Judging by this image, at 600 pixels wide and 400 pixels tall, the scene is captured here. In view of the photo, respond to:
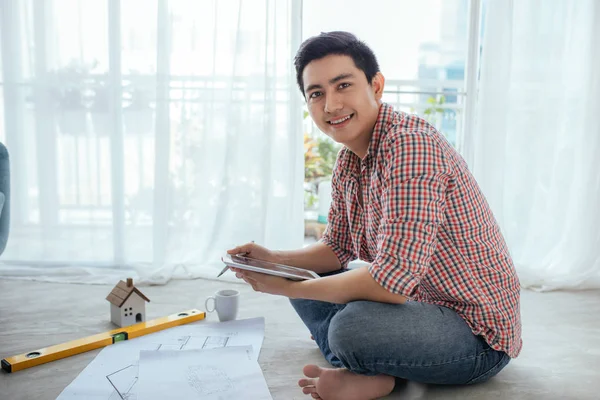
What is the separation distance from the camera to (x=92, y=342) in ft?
5.12

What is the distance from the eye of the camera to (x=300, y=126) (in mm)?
2477

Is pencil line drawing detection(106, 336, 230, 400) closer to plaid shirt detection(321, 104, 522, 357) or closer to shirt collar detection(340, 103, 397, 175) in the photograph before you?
plaid shirt detection(321, 104, 522, 357)

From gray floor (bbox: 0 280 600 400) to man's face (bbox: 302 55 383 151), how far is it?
0.61 metres

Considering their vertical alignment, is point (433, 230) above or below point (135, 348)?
above

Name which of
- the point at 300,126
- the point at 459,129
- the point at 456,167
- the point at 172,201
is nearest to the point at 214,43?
the point at 300,126

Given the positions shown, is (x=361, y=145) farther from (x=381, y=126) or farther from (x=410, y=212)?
(x=410, y=212)

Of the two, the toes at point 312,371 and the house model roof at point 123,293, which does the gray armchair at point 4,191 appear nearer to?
the house model roof at point 123,293

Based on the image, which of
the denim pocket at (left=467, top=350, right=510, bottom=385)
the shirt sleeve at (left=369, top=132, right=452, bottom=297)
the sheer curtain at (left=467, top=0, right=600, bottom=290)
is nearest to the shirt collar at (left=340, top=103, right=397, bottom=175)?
the shirt sleeve at (left=369, top=132, right=452, bottom=297)

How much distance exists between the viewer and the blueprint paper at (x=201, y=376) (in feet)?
4.02

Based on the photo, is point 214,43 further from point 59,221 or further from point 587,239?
point 587,239

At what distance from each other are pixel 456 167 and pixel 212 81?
58.4 inches

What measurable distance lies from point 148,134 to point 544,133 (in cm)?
171

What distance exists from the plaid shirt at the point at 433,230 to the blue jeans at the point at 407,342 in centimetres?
5

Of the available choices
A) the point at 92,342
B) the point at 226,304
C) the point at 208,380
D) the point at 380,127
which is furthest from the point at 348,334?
the point at 92,342
